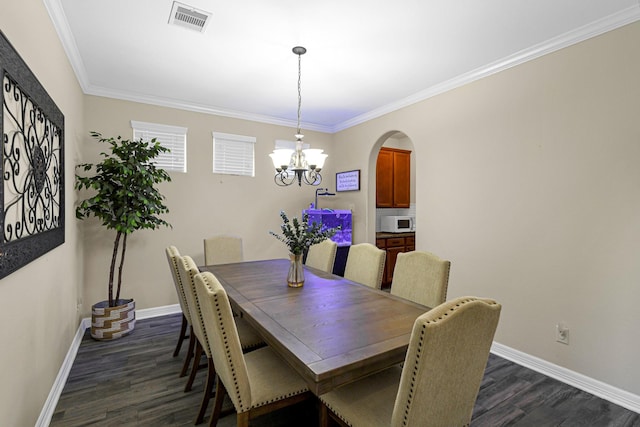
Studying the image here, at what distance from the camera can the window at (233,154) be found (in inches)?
166

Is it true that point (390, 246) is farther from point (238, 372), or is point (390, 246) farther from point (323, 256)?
point (238, 372)

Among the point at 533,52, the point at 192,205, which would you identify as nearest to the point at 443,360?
the point at 533,52

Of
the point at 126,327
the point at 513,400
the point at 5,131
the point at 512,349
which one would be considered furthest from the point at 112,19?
the point at 512,349

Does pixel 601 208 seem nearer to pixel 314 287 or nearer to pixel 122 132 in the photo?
pixel 314 287

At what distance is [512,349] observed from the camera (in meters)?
2.80

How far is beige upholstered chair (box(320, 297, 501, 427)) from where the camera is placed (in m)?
1.07

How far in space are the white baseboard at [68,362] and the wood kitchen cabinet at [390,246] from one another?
2956 mm

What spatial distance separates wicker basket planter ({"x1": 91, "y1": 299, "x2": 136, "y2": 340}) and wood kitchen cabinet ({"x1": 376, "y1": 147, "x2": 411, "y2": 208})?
369cm

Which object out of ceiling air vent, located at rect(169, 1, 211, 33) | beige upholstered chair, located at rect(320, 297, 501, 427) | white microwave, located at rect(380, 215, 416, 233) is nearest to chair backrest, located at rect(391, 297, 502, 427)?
beige upholstered chair, located at rect(320, 297, 501, 427)

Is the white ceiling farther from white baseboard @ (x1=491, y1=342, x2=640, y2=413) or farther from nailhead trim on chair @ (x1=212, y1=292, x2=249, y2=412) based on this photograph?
white baseboard @ (x1=491, y1=342, x2=640, y2=413)

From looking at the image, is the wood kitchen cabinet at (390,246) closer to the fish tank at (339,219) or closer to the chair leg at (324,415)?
the fish tank at (339,219)

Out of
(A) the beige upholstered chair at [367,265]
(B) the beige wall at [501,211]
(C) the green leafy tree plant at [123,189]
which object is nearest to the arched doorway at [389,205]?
(B) the beige wall at [501,211]

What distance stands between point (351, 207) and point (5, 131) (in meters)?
3.82

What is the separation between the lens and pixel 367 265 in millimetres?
2730
